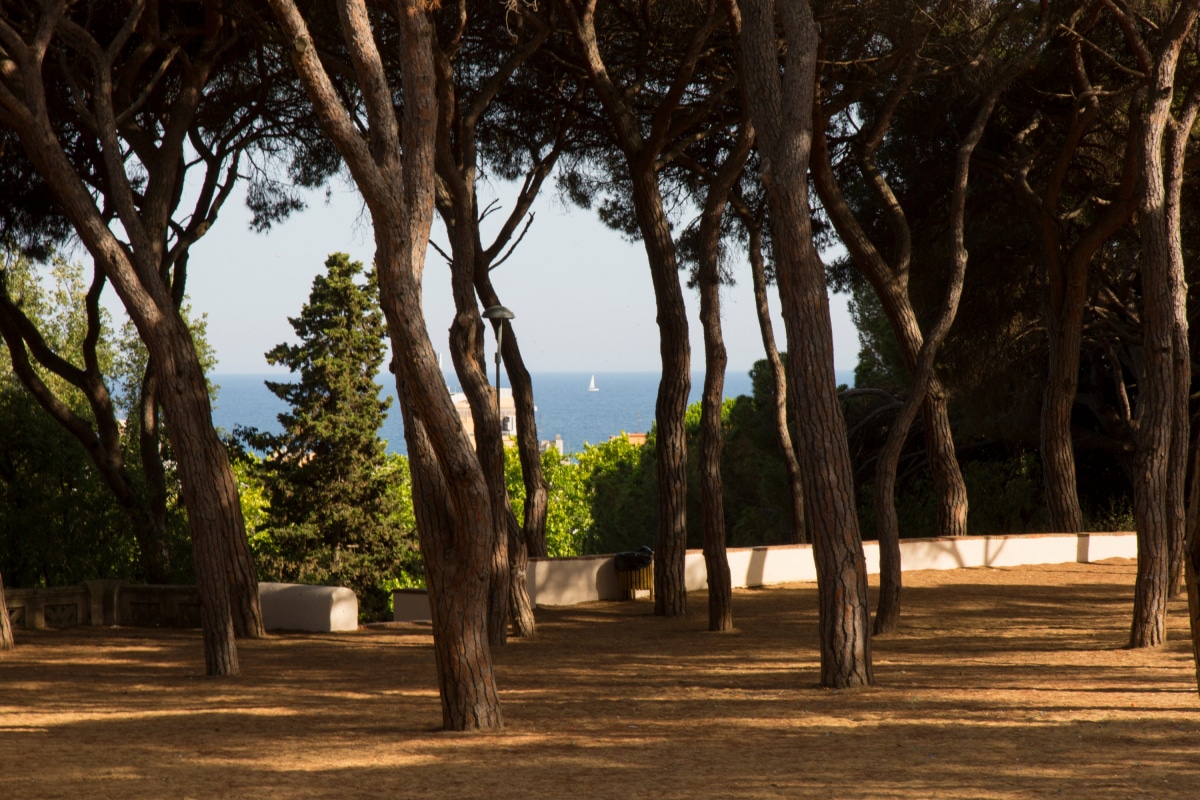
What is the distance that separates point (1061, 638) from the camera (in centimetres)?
1021

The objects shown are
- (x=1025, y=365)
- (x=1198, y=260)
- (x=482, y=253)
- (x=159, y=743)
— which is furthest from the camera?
(x=1025, y=365)

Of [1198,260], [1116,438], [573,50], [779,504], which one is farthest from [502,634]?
[779,504]

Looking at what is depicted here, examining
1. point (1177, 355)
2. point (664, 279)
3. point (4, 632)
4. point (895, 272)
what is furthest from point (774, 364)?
point (4, 632)

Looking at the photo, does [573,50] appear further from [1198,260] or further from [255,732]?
[1198,260]

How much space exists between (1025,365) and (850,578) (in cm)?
1409

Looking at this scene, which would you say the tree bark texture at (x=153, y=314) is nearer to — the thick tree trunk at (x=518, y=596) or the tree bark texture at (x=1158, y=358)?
the thick tree trunk at (x=518, y=596)

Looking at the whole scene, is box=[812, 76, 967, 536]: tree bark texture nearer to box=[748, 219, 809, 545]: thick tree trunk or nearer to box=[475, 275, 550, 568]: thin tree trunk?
box=[748, 219, 809, 545]: thick tree trunk

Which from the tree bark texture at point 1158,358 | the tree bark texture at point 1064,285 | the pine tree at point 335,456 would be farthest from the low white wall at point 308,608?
the pine tree at point 335,456

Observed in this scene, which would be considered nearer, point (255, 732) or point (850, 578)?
point (255, 732)

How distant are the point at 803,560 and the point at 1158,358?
6.97m

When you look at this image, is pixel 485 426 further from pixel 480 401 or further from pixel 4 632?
pixel 4 632

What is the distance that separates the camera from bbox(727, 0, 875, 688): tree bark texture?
7.94m

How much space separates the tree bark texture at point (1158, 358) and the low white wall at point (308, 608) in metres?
7.53

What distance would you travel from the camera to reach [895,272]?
44.5 ft
